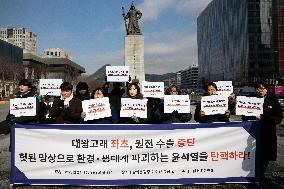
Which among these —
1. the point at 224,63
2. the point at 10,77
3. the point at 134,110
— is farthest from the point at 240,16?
the point at 134,110

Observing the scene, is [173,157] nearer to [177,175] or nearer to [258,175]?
[177,175]

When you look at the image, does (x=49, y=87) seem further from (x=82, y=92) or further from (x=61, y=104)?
(x=61, y=104)

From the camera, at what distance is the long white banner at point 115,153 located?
652cm

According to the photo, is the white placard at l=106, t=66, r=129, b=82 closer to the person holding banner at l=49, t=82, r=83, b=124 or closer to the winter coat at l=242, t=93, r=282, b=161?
the person holding banner at l=49, t=82, r=83, b=124

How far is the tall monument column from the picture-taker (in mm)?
25719

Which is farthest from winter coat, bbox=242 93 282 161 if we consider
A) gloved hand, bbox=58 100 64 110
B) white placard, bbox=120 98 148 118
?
gloved hand, bbox=58 100 64 110

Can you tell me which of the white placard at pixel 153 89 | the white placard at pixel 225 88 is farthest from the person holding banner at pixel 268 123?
the white placard at pixel 153 89

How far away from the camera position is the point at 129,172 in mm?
6523

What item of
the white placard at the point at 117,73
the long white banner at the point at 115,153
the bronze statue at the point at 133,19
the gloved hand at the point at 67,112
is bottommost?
the long white banner at the point at 115,153

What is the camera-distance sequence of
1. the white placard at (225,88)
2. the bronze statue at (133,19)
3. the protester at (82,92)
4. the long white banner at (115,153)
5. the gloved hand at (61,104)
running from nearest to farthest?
the long white banner at (115,153) → the gloved hand at (61,104) → the protester at (82,92) → the white placard at (225,88) → the bronze statue at (133,19)

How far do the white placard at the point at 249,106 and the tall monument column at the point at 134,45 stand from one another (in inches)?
752

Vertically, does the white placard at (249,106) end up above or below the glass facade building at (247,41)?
below

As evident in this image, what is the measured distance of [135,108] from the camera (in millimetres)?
7082

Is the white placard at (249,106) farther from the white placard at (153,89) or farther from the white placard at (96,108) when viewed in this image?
the white placard at (96,108)
